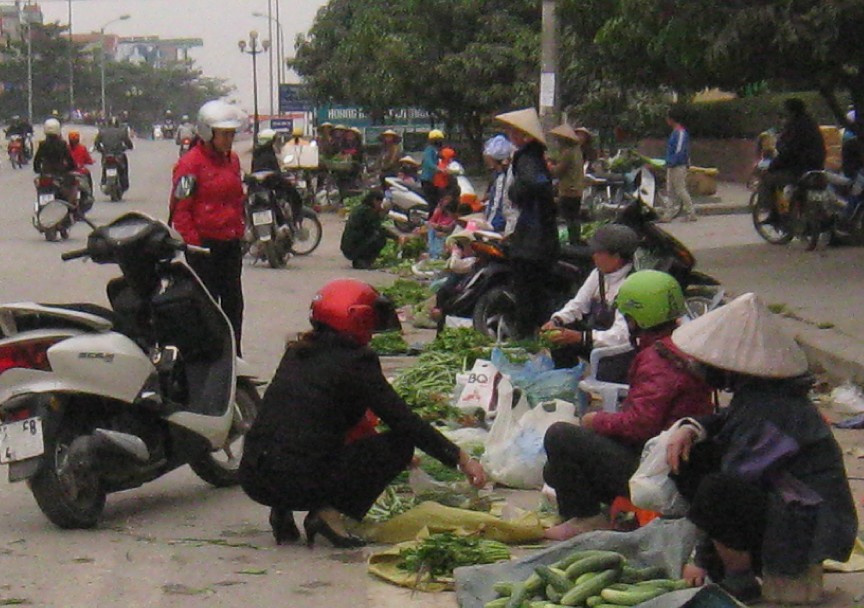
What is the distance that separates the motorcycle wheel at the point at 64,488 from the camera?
22.7 ft

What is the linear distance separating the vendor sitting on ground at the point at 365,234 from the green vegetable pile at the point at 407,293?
111 inches

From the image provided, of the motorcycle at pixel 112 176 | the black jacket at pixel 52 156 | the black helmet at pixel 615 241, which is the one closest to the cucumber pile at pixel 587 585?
the black helmet at pixel 615 241

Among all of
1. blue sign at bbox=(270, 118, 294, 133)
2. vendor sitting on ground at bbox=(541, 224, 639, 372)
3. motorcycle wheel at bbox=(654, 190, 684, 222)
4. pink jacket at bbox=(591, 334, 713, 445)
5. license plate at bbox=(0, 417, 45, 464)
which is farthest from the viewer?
blue sign at bbox=(270, 118, 294, 133)

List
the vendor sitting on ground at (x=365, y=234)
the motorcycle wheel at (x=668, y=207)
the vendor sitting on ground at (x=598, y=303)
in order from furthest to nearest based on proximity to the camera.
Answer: the motorcycle wheel at (x=668, y=207) < the vendor sitting on ground at (x=365, y=234) < the vendor sitting on ground at (x=598, y=303)

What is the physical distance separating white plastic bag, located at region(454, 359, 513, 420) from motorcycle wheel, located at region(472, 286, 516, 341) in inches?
123

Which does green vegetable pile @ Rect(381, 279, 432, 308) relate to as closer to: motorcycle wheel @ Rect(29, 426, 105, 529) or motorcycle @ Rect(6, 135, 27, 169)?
motorcycle wheel @ Rect(29, 426, 105, 529)

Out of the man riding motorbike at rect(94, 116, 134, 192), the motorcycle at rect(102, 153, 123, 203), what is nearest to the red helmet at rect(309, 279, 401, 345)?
the man riding motorbike at rect(94, 116, 134, 192)

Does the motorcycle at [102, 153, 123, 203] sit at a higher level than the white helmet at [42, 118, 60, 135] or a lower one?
lower

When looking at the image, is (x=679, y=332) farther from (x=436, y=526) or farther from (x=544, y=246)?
(x=544, y=246)

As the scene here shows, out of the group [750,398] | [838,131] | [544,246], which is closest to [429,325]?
[544,246]

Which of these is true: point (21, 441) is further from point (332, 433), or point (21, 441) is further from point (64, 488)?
point (332, 433)

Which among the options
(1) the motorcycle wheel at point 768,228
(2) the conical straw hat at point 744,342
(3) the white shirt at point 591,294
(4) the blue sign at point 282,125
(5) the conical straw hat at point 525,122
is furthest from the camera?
(4) the blue sign at point 282,125

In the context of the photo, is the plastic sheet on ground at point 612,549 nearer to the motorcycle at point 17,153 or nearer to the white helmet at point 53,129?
the white helmet at point 53,129

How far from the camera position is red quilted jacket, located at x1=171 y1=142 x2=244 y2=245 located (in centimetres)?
1032
